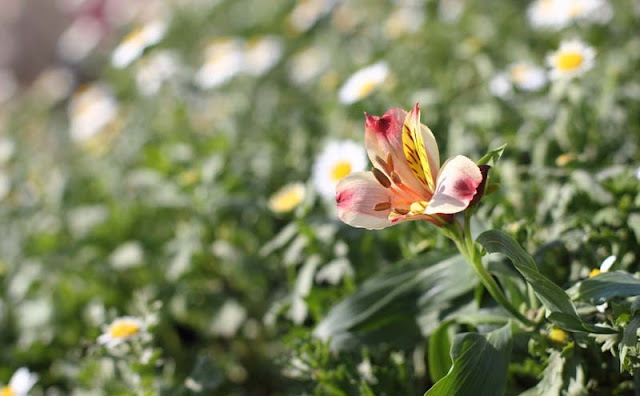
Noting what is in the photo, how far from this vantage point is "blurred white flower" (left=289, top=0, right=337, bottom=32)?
3.57m

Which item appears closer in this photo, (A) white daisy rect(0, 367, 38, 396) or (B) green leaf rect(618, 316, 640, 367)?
(B) green leaf rect(618, 316, 640, 367)

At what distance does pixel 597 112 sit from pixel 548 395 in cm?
110

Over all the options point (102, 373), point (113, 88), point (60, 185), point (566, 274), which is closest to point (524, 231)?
point (566, 274)

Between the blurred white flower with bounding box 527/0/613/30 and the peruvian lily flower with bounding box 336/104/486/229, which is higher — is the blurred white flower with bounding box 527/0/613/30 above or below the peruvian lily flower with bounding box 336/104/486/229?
below

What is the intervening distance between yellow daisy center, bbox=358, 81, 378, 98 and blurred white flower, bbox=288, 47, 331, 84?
975 mm

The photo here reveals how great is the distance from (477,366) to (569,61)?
1.04 m

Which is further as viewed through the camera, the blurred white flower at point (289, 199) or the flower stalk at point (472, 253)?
the blurred white flower at point (289, 199)

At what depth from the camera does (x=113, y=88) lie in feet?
13.9

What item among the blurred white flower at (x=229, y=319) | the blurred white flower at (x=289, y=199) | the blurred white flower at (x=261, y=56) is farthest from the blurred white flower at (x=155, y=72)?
the blurred white flower at (x=229, y=319)

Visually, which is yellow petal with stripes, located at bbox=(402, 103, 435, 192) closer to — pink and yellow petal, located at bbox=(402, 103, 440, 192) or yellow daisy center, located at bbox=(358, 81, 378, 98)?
pink and yellow petal, located at bbox=(402, 103, 440, 192)

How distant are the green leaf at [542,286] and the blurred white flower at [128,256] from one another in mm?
1391

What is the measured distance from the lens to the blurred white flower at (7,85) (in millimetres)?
5538

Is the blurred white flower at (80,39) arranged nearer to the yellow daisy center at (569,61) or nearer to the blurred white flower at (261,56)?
the blurred white flower at (261,56)

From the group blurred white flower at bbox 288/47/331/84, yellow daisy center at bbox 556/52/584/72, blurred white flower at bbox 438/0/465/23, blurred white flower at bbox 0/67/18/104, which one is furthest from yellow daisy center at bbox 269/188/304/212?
blurred white flower at bbox 0/67/18/104
